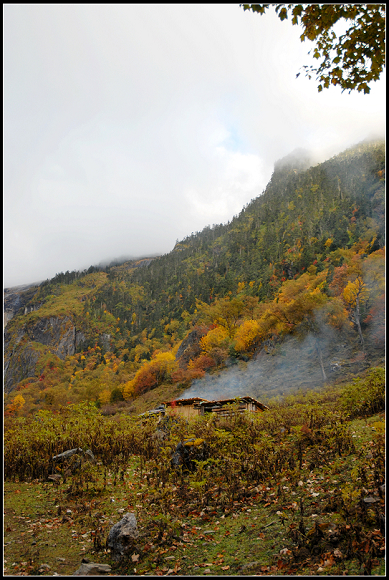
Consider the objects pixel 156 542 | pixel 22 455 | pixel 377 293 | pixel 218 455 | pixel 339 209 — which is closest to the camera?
pixel 156 542

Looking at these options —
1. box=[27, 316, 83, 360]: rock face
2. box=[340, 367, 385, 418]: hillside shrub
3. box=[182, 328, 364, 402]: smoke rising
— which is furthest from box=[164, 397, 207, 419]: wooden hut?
box=[27, 316, 83, 360]: rock face

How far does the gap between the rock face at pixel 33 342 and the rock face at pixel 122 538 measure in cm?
14208

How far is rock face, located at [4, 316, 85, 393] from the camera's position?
133250 mm

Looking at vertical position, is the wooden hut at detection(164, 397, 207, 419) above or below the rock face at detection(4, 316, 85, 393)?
above

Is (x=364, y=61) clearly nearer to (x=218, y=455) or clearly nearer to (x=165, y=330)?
(x=218, y=455)

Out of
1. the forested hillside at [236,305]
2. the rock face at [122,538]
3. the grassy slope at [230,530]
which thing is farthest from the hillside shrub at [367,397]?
the forested hillside at [236,305]

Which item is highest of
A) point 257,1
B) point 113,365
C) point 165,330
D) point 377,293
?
point 257,1

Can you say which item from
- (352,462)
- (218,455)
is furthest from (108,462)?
(352,462)

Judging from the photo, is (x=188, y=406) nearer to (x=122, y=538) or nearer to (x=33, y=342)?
(x=122, y=538)

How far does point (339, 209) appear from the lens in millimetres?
78688

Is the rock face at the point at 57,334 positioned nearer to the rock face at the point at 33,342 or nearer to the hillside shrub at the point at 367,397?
the rock face at the point at 33,342

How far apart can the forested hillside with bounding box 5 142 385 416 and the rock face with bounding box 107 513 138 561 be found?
98.4 ft

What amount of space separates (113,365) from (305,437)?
341 feet

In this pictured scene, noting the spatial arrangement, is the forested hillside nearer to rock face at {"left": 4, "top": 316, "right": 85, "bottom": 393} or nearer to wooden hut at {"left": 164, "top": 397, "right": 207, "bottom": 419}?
rock face at {"left": 4, "top": 316, "right": 85, "bottom": 393}
